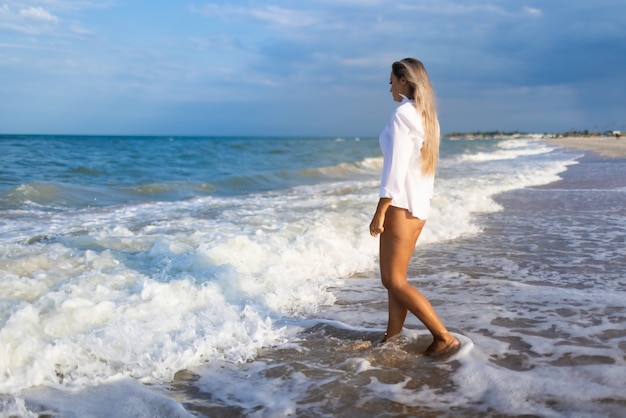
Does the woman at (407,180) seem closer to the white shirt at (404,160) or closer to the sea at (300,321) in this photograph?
the white shirt at (404,160)

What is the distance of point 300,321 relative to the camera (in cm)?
501

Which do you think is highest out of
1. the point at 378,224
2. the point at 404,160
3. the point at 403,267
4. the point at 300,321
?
the point at 404,160

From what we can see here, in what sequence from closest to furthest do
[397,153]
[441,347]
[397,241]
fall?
[397,153], [397,241], [441,347]

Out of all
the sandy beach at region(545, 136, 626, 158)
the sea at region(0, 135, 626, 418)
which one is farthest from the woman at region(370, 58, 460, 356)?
the sandy beach at region(545, 136, 626, 158)

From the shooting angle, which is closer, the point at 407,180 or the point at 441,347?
the point at 407,180

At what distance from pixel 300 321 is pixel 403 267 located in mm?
1309

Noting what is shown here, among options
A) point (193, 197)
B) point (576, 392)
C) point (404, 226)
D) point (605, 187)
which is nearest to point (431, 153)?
point (404, 226)

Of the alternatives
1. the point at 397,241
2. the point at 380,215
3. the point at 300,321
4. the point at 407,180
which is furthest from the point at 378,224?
the point at 300,321

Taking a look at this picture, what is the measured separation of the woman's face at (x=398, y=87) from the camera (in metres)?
3.97

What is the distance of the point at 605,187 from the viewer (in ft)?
51.4

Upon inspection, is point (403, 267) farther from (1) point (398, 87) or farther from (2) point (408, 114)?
(1) point (398, 87)

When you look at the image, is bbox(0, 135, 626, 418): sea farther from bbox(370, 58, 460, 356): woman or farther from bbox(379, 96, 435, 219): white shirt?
bbox(379, 96, 435, 219): white shirt

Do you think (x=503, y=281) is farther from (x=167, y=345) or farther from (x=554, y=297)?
(x=167, y=345)

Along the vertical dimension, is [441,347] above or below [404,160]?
below
